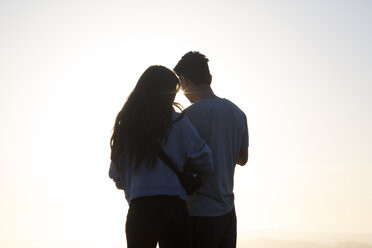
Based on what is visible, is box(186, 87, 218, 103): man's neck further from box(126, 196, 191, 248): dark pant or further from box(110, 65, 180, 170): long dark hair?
box(126, 196, 191, 248): dark pant

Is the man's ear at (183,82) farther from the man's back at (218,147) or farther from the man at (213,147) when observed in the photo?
the man's back at (218,147)

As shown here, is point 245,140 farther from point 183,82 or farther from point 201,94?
point 183,82

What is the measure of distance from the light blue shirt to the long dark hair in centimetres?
7

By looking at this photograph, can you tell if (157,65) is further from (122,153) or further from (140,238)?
(140,238)

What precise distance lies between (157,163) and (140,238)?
2.09 ft

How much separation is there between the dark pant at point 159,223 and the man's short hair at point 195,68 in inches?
49.2

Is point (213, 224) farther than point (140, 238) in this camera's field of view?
Yes

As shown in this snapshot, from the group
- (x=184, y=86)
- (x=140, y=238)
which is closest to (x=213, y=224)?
(x=140, y=238)

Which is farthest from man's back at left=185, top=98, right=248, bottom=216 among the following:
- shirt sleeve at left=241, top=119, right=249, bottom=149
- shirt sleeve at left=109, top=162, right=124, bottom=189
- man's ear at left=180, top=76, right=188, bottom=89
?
shirt sleeve at left=109, top=162, right=124, bottom=189

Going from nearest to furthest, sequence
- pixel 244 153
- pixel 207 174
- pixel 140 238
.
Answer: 1. pixel 140 238
2. pixel 207 174
3. pixel 244 153

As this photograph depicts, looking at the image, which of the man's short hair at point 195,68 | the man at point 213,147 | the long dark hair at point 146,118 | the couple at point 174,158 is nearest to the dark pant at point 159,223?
the couple at point 174,158

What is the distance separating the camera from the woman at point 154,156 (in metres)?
5.20

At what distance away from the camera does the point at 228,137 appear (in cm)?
586

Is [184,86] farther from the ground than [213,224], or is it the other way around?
[184,86]
